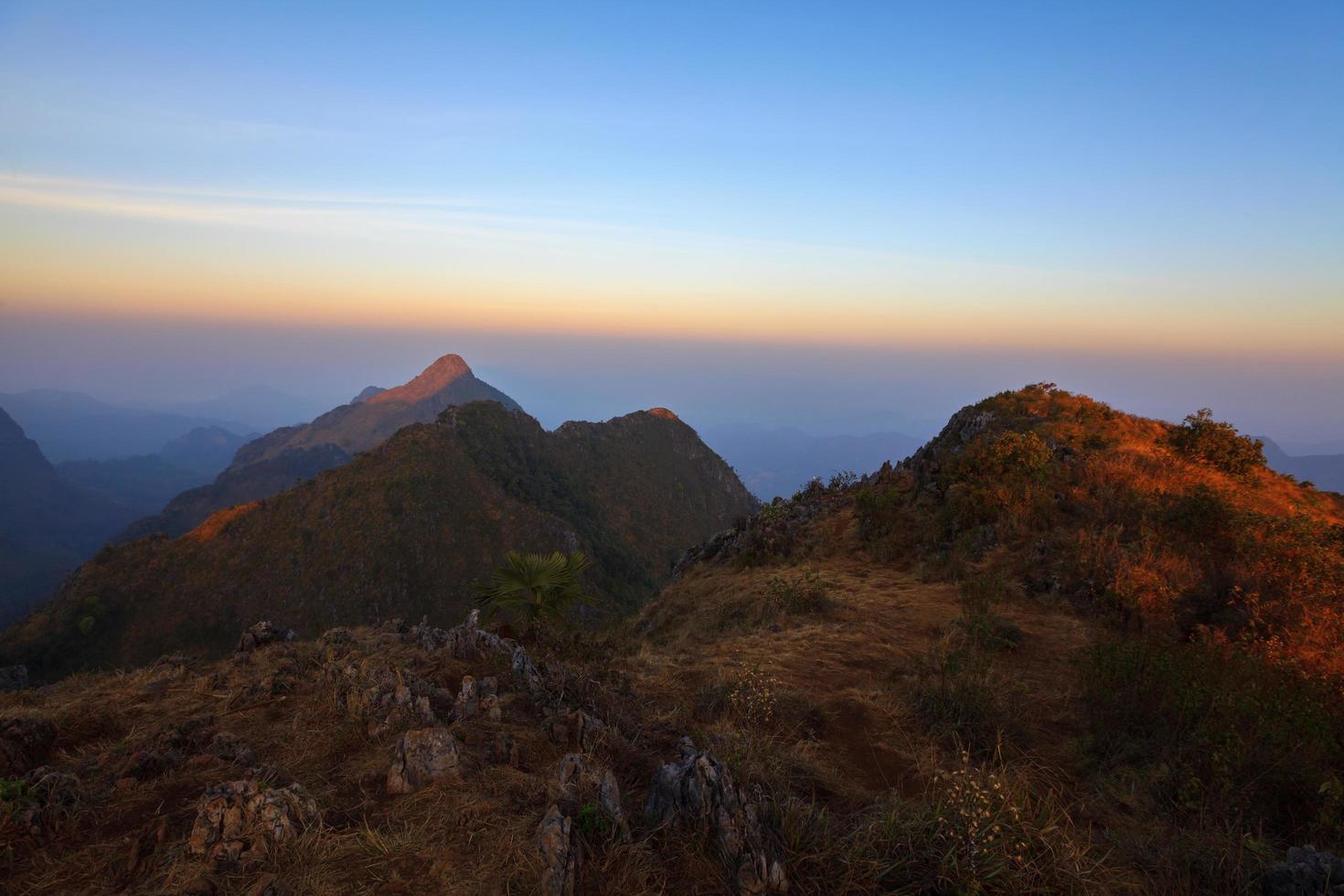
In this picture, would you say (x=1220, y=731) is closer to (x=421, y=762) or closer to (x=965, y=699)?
(x=965, y=699)

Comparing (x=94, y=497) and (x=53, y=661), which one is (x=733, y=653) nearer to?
(x=53, y=661)

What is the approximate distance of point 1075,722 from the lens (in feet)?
16.9

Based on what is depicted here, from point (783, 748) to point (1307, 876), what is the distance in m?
2.83

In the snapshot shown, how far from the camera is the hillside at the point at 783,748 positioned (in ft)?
9.56

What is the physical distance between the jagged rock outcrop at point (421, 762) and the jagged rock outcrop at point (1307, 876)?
14.7ft

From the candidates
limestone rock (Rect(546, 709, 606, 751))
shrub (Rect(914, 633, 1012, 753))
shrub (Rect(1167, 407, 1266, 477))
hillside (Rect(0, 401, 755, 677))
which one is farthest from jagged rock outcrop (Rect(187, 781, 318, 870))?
hillside (Rect(0, 401, 755, 677))

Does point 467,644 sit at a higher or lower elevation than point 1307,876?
lower

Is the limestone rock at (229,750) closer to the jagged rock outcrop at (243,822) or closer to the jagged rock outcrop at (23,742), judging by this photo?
the jagged rock outcrop at (243,822)

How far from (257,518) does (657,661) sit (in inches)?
2063

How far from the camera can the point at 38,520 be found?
153 m

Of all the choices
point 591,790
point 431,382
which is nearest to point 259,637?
point 591,790

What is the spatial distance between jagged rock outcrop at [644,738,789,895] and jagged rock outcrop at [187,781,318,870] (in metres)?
1.99

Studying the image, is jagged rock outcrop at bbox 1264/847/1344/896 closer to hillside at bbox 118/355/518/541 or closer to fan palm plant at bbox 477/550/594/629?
fan palm plant at bbox 477/550/594/629

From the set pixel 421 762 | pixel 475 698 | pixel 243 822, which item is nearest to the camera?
pixel 243 822
